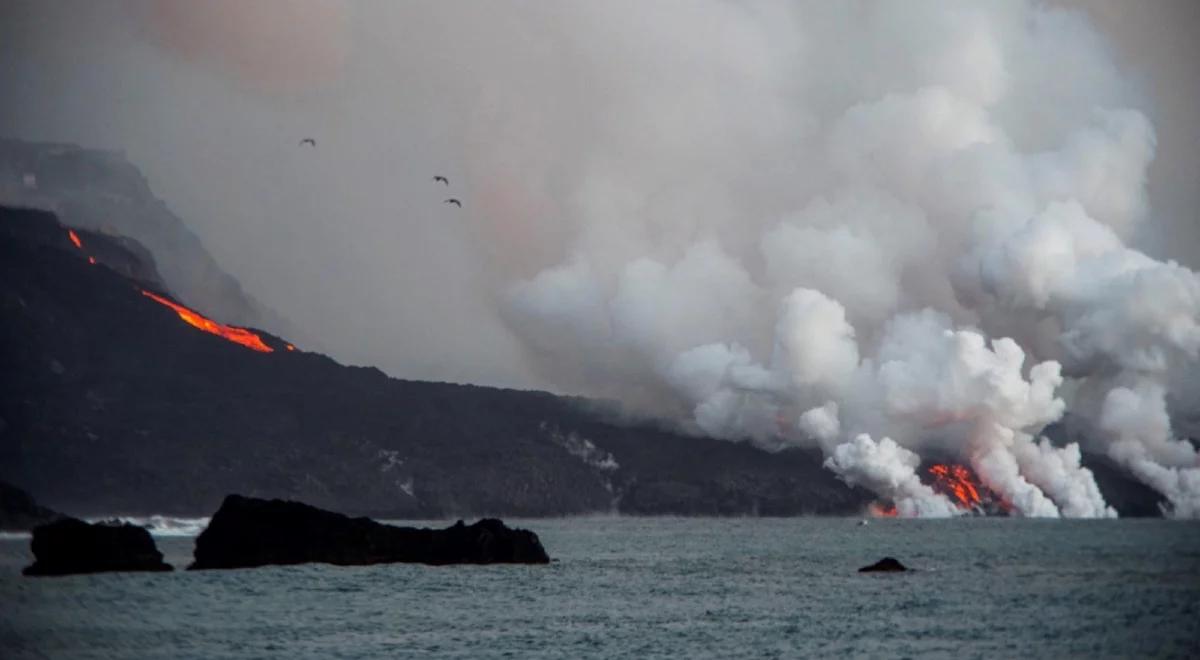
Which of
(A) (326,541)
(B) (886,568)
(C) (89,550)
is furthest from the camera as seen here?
(A) (326,541)

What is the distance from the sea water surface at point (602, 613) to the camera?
9019 centimetres

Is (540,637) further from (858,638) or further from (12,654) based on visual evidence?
(12,654)

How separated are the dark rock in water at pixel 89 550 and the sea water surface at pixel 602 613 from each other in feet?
15.9

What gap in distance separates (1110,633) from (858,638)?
53.1 ft

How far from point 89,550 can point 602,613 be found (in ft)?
182

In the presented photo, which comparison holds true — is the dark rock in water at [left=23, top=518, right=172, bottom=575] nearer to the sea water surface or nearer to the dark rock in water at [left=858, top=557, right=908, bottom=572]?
the sea water surface

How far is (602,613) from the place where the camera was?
11125cm

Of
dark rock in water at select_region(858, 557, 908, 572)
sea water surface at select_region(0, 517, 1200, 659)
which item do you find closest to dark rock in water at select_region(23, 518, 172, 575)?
sea water surface at select_region(0, 517, 1200, 659)

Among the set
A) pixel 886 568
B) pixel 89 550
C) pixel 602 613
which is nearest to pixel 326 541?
pixel 89 550

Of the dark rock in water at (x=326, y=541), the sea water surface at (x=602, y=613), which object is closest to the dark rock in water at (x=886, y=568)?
the sea water surface at (x=602, y=613)

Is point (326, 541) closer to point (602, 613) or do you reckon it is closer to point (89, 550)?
point (89, 550)

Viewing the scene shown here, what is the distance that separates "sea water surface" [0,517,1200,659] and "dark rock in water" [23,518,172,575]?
4.84 m

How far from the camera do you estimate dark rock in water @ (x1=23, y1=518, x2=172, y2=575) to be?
Result: 137 meters

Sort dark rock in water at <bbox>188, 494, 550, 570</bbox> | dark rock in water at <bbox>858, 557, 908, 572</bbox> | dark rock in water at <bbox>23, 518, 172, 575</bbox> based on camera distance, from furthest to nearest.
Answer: dark rock in water at <bbox>858, 557, 908, 572</bbox>
dark rock in water at <bbox>188, 494, 550, 570</bbox>
dark rock in water at <bbox>23, 518, 172, 575</bbox>
